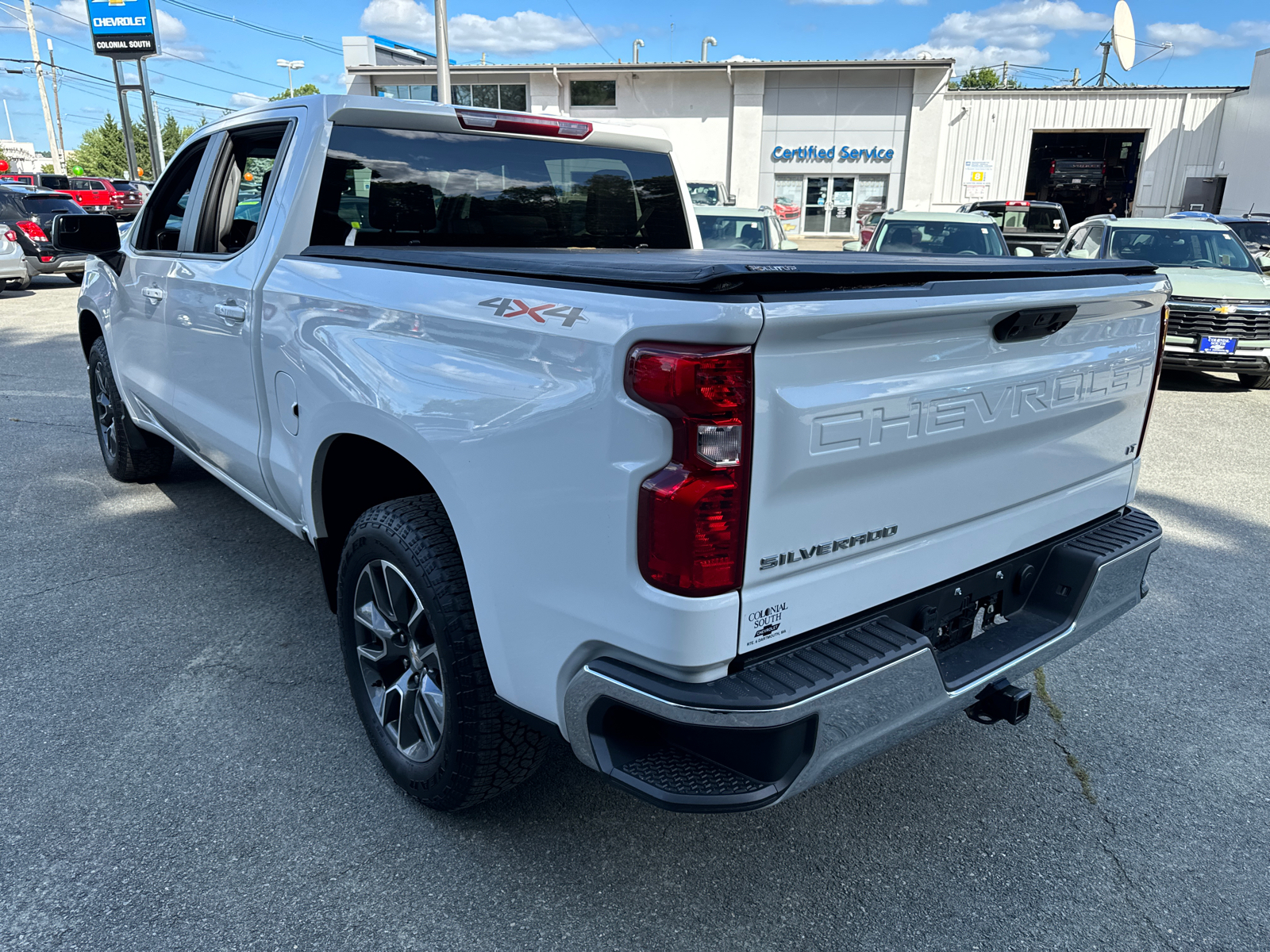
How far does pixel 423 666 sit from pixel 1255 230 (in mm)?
17701

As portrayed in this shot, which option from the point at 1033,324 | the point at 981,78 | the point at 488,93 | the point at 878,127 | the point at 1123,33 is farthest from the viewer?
the point at 981,78

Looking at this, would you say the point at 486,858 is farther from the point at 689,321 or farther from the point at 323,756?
the point at 689,321

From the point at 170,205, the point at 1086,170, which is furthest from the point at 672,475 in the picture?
the point at 1086,170

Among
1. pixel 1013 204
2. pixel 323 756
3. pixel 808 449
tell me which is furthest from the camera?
pixel 1013 204

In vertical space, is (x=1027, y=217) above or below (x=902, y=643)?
above

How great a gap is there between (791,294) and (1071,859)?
1.86m

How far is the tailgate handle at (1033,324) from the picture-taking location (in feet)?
7.00

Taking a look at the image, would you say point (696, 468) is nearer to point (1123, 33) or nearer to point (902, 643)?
point (902, 643)

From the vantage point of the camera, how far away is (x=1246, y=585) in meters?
4.46

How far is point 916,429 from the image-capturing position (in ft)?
6.60

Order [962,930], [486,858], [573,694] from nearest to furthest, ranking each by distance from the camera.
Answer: [573,694] → [962,930] → [486,858]

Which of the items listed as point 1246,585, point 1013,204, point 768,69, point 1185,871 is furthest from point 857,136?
point 1185,871

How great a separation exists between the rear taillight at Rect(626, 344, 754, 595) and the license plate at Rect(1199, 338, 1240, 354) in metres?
9.40

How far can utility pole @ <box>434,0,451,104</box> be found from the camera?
1662cm
